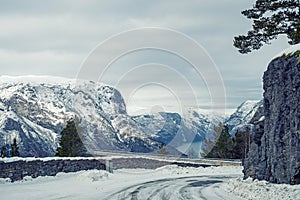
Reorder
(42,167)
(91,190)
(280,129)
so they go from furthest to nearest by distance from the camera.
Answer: (42,167) → (91,190) → (280,129)

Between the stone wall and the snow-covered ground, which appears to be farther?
the stone wall

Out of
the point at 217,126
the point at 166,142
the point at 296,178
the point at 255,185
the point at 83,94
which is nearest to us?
the point at 296,178

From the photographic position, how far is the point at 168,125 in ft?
328

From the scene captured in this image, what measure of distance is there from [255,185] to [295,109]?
3.86 meters

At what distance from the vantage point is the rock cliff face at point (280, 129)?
55.4ft

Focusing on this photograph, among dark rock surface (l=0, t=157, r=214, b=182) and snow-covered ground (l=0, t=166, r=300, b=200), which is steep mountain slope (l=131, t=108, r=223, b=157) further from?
snow-covered ground (l=0, t=166, r=300, b=200)

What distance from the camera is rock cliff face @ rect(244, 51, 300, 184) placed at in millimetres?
16875

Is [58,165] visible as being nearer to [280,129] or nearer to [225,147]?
[280,129]

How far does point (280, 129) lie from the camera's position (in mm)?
18344

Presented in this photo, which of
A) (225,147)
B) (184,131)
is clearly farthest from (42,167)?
(184,131)

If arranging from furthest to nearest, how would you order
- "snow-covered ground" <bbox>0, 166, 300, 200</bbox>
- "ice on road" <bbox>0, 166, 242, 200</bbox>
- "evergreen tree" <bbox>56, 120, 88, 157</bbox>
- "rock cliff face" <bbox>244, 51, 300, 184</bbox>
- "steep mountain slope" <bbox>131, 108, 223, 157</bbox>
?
"steep mountain slope" <bbox>131, 108, 223, 157</bbox>
"evergreen tree" <bbox>56, 120, 88, 157</bbox>
"rock cliff face" <bbox>244, 51, 300, 184</bbox>
"ice on road" <bbox>0, 166, 242, 200</bbox>
"snow-covered ground" <bbox>0, 166, 300, 200</bbox>

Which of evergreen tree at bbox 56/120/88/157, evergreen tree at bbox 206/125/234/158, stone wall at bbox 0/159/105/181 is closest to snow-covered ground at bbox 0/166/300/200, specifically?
stone wall at bbox 0/159/105/181

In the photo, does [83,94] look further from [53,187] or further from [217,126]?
[53,187]

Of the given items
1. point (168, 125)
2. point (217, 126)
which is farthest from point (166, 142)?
point (217, 126)
